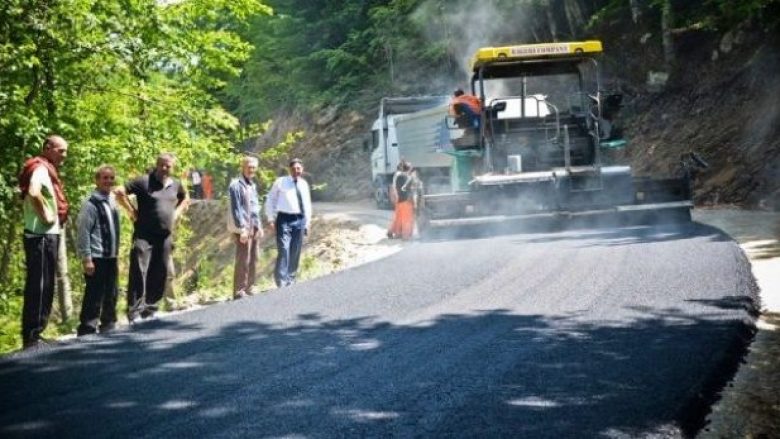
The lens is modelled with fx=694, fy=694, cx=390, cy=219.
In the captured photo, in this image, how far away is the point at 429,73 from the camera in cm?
3028

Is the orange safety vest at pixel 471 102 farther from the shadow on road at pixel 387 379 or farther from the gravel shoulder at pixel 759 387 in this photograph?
the shadow on road at pixel 387 379

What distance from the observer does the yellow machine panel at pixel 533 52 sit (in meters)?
12.1

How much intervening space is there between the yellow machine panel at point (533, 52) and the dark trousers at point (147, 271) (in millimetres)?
7025

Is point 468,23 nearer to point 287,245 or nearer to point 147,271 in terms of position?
point 287,245

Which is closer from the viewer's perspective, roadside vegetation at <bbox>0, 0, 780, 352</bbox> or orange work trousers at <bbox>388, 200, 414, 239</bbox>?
roadside vegetation at <bbox>0, 0, 780, 352</bbox>

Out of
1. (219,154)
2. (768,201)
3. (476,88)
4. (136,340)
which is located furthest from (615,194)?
(136,340)

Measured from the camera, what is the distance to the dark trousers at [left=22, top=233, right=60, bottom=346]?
577cm

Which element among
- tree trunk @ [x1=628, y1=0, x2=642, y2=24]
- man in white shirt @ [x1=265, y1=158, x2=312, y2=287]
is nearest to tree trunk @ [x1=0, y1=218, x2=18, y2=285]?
man in white shirt @ [x1=265, y1=158, x2=312, y2=287]

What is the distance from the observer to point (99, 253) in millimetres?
6441

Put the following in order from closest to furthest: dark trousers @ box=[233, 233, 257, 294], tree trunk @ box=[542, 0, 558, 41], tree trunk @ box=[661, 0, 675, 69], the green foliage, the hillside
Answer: the green foliage → dark trousers @ box=[233, 233, 257, 294] → the hillside → tree trunk @ box=[661, 0, 675, 69] → tree trunk @ box=[542, 0, 558, 41]

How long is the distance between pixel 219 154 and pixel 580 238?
236 inches

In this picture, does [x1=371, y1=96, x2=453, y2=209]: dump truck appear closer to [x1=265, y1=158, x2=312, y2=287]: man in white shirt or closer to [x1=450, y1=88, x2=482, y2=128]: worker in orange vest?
[x1=450, y1=88, x2=482, y2=128]: worker in orange vest

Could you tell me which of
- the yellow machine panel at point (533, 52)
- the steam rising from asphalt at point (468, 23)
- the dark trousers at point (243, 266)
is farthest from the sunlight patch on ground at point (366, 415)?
the steam rising from asphalt at point (468, 23)

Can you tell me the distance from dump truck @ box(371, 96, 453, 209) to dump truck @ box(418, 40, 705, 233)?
17.9ft
